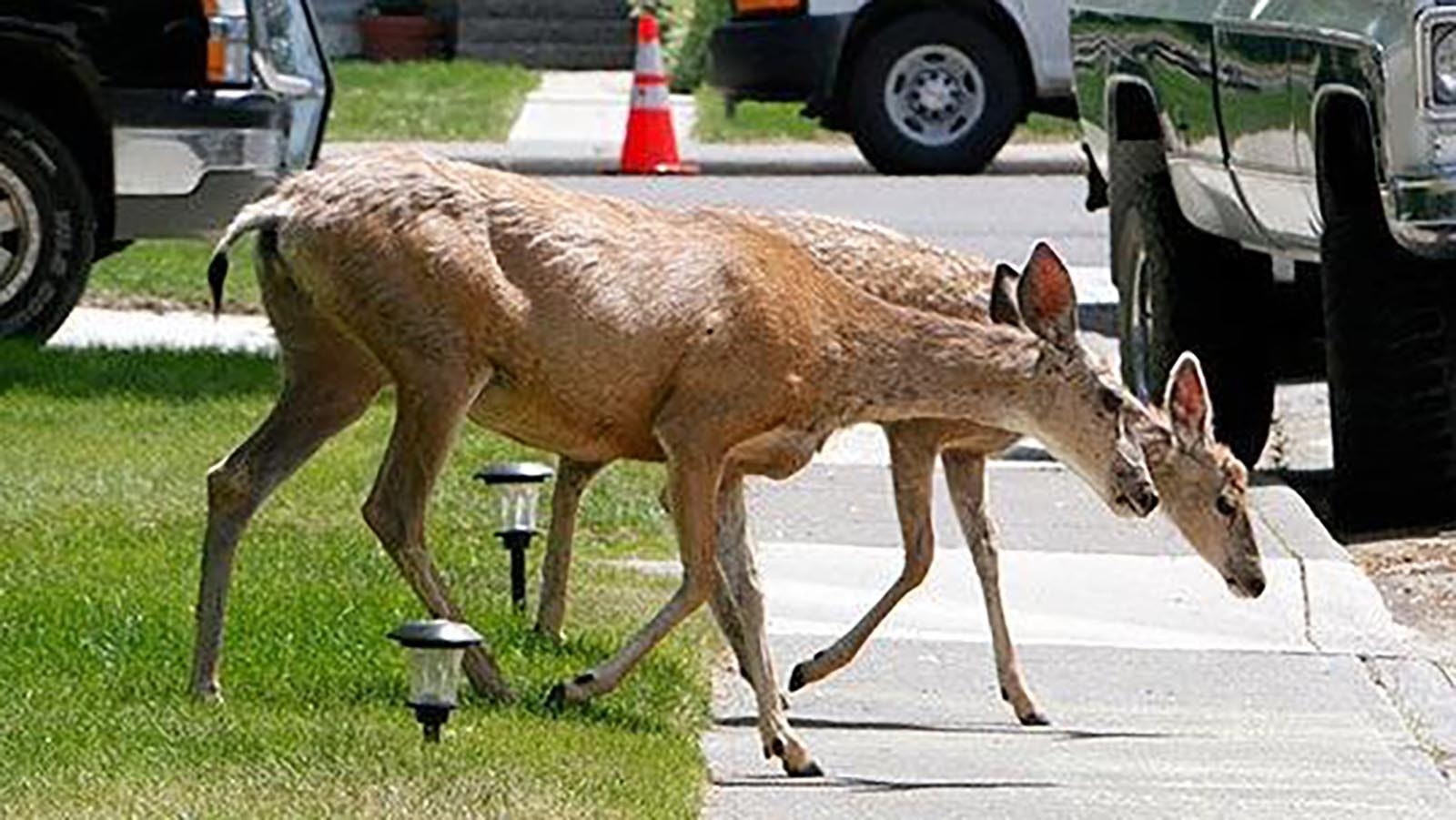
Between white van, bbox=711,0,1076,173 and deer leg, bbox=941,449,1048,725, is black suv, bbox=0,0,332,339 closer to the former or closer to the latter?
deer leg, bbox=941,449,1048,725

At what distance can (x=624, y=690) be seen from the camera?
9805 mm

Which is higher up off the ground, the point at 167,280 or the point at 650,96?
the point at 167,280

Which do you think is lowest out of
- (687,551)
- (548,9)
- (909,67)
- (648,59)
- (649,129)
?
(548,9)

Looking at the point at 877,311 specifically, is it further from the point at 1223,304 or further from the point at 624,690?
the point at 1223,304

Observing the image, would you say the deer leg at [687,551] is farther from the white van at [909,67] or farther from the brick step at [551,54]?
the brick step at [551,54]

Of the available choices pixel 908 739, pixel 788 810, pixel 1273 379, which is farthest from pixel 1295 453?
pixel 788 810

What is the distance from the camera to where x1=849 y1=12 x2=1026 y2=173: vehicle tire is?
23812mm

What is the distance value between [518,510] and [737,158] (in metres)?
15.5

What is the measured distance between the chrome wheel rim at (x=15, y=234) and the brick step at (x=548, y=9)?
18.2 meters

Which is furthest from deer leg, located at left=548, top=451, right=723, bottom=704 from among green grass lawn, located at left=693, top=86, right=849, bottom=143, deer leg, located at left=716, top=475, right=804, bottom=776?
green grass lawn, located at left=693, top=86, right=849, bottom=143

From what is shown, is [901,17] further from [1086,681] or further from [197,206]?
[1086,681]

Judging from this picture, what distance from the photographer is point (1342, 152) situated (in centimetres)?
1285

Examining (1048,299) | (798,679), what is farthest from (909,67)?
(1048,299)

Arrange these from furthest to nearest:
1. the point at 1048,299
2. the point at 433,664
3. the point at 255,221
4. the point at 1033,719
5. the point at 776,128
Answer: the point at 776,128, the point at 1033,719, the point at 1048,299, the point at 255,221, the point at 433,664
